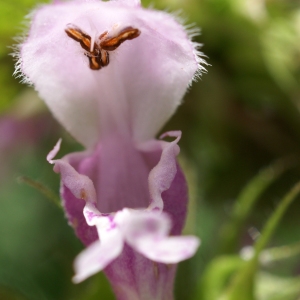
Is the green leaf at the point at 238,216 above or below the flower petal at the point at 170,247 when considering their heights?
below

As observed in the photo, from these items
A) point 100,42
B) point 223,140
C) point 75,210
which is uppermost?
point 100,42

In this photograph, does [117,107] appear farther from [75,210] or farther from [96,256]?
[96,256]

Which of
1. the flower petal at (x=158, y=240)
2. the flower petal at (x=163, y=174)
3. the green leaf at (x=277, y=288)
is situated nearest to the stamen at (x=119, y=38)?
the flower petal at (x=163, y=174)

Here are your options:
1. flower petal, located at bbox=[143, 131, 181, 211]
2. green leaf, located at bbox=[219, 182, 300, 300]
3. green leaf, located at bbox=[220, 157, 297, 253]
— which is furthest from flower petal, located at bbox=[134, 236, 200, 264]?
green leaf, located at bbox=[220, 157, 297, 253]

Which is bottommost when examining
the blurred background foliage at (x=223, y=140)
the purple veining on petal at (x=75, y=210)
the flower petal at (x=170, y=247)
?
the blurred background foliage at (x=223, y=140)

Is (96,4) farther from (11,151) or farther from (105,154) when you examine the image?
(11,151)

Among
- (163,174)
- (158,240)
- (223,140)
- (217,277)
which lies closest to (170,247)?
(158,240)

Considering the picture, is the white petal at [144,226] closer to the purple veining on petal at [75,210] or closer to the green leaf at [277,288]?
the purple veining on petal at [75,210]
